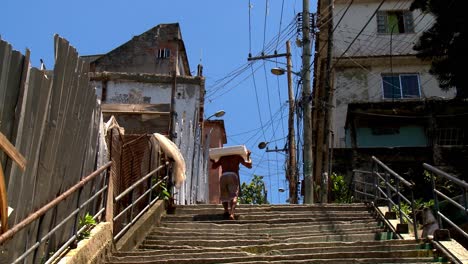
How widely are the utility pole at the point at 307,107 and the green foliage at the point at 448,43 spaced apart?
11.3ft

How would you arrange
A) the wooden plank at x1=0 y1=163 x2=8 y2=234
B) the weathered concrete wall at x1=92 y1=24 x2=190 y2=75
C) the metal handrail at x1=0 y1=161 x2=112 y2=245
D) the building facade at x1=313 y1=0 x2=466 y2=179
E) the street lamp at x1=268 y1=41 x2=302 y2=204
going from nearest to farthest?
the wooden plank at x1=0 y1=163 x2=8 y2=234, the metal handrail at x1=0 y1=161 x2=112 y2=245, the street lamp at x1=268 y1=41 x2=302 y2=204, the building facade at x1=313 y1=0 x2=466 y2=179, the weathered concrete wall at x1=92 y1=24 x2=190 y2=75

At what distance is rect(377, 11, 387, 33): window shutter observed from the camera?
29.1m

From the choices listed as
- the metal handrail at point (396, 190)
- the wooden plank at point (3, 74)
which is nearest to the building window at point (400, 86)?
the metal handrail at point (396, 190)

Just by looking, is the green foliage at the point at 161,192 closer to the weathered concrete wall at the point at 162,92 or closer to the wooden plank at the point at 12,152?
the weathered concrete wall at the point at 162,92

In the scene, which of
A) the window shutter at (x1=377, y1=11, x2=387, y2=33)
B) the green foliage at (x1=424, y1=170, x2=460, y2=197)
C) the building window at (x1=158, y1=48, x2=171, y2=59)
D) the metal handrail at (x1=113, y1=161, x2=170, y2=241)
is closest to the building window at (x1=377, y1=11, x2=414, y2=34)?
the window shutter at (x1=377, y1=11, x2=387, y2=33)

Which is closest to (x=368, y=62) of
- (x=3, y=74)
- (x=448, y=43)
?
(x=448, y=43)

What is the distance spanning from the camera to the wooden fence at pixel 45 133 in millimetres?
5215

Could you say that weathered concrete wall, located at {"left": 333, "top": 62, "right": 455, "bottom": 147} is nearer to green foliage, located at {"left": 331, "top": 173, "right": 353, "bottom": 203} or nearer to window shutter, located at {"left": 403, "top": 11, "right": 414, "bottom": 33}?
window shutter, located at {"left": 403, "top": 11, "right": 414, "bottom": 33}

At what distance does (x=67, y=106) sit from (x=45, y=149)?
27.8 inches

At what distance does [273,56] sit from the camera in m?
24.5

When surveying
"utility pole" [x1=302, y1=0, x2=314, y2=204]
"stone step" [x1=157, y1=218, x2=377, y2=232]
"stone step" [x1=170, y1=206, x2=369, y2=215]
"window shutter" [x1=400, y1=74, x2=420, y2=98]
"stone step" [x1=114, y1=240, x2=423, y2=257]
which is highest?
"window shutter" [x1=400, y1=74, x2=420, y2=98]

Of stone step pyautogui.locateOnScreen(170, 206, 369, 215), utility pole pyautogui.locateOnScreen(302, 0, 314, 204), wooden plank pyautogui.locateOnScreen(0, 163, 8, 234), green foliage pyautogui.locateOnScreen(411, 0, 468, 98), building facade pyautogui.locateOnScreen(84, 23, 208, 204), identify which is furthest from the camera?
utility pole pyautogui.locateOnScreen(302, 0, 314, 204)

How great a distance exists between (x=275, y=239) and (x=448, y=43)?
799cm

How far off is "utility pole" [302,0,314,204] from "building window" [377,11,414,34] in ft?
38.3
